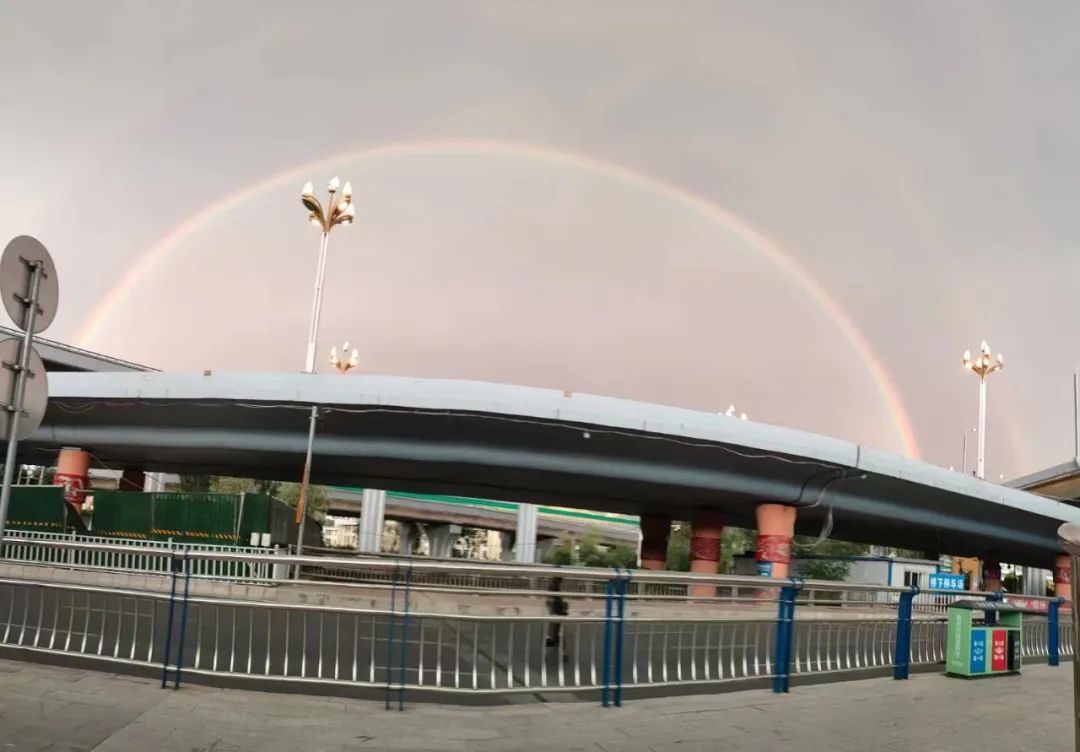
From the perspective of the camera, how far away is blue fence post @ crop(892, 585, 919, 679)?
11695mm

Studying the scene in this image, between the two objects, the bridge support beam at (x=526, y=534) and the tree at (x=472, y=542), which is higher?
the bridge support beam at (x=526, y=534)

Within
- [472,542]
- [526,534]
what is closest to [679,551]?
[526,534]

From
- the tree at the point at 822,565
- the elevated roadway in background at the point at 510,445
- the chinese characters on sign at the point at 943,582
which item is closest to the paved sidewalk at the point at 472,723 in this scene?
the elevated roadway in background at the point at 510,445

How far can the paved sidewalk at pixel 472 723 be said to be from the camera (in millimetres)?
6523

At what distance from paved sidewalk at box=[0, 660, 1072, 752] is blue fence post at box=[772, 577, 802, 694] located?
1.20ft

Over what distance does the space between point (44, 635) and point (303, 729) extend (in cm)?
544

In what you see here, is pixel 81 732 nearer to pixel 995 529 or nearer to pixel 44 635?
pixel 44 635

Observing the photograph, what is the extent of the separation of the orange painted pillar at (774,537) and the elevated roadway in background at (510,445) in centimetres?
51

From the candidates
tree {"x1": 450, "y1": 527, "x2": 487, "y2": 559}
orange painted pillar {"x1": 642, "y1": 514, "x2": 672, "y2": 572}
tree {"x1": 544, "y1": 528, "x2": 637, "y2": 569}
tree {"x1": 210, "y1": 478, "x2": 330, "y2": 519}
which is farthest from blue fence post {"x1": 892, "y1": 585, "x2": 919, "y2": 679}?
tree {"x1": 450, "y1": 527, "x2": 487, "y2": 559}

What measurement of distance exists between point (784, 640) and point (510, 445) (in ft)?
50.4

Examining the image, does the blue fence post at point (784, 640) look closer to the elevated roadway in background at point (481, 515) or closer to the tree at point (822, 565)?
the tree at point (822, 565)

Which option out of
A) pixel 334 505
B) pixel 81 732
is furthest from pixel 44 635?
pixel 334 505

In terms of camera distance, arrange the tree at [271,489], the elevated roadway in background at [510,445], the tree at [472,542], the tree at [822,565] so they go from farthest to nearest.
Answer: the tree at [472,542]
the tree at [271,489]
the tree at [822,565]
the elevated roadway in background at [510,445]

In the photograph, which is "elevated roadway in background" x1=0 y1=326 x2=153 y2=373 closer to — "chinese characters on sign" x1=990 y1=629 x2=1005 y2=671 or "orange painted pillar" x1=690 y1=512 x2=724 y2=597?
"orange painted pillar" x1=690 y1=512 x2=724 y2=597
